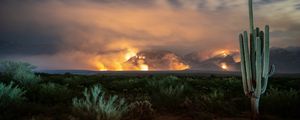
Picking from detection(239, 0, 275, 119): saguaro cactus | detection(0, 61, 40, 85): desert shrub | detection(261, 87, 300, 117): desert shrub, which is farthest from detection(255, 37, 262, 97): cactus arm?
detection(0, 61, 40, 85): desert shrub

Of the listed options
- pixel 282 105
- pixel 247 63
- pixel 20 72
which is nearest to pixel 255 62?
pixel 247 63

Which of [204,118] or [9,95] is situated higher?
[9,95]

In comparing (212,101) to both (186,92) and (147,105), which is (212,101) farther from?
(186,92)

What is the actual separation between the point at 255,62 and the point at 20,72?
13795 mm

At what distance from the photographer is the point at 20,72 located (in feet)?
57.9

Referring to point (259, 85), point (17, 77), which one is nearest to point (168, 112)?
point (259, 85)

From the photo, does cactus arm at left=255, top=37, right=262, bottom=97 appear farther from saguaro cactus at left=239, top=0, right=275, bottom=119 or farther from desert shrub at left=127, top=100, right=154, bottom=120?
desert shrub at left=127, top=100, right=154, bottom=120

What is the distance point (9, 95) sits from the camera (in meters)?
9.52

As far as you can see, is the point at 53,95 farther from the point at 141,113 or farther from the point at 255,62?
the point at 255,62

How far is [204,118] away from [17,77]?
1222 centimetres

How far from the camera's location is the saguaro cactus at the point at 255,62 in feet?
27.3

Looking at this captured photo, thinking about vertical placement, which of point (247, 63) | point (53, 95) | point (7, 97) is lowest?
point (53, 95)

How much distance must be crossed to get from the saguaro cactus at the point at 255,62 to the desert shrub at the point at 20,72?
465 inches

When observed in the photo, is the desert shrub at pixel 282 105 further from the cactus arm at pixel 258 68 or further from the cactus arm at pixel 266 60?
the cactus arm at pixel 258 68
